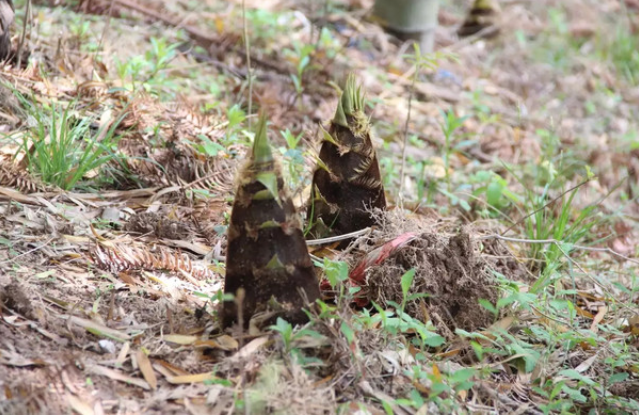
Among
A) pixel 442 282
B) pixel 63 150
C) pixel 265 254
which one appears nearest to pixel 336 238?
pixel 442 282

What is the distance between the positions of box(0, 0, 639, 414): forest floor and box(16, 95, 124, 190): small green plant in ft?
0.03

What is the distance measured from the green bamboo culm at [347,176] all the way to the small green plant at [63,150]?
867 millimetres

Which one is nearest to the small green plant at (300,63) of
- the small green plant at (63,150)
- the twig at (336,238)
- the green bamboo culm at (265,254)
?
the small green plant at (63,150)

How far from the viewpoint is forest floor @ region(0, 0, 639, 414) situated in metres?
1.82

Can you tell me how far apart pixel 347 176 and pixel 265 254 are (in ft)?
2.10

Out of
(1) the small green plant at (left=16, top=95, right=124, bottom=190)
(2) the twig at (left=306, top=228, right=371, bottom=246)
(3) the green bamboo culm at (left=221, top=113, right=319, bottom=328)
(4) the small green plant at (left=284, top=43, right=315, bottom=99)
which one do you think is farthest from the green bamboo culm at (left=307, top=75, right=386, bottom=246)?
(4) the small green plant at (left=284, top=43, right=315, bottom=99)

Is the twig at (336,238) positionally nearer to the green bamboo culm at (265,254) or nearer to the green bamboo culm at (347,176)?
the green bamboo culm at (347,176)

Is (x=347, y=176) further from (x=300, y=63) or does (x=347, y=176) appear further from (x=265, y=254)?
(x=300, y=63)

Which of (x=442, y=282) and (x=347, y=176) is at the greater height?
(x=347, y=176)

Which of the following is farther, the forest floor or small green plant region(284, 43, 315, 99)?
small green plant region(284, 43, 315, 99)

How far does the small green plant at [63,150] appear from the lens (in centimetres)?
258

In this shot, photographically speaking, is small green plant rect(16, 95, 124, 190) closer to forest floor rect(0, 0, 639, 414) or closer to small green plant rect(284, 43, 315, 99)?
forest floor rect(0, 0, 639, 414)

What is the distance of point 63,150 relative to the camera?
258cm

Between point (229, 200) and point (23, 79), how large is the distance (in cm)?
118
